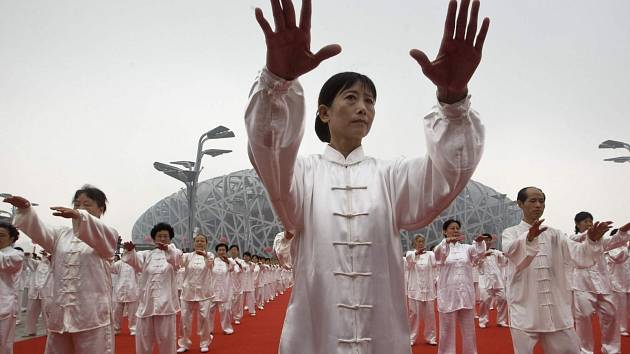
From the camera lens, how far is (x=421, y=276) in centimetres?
1091

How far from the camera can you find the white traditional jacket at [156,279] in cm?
737

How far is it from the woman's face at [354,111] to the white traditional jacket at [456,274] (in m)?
6.38

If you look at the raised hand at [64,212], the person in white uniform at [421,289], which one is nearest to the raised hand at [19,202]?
the raised hand at [64,212]

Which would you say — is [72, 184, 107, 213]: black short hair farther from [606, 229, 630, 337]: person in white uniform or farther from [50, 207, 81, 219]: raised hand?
[606, 229, 630, 337]: person in white uniform

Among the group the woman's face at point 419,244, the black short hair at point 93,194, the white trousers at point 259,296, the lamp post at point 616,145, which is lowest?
the white trousers at point 259,296

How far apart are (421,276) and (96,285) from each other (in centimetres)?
767

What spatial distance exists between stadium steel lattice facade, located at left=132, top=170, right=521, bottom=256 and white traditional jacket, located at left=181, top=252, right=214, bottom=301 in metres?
50.8

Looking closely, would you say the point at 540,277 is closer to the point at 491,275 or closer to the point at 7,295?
the point at 7,295

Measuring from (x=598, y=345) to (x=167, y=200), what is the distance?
6281 centimetres

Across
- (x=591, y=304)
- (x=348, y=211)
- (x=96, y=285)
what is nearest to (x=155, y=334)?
(x=96, y=285)

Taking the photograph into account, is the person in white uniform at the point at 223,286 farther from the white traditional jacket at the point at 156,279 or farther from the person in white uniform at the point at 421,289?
the person in white uniform at the point at 421,289

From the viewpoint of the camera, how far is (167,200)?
66438mm

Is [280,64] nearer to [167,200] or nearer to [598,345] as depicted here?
[598,345]

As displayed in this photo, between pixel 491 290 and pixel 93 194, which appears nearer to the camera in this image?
pixel 93 194
